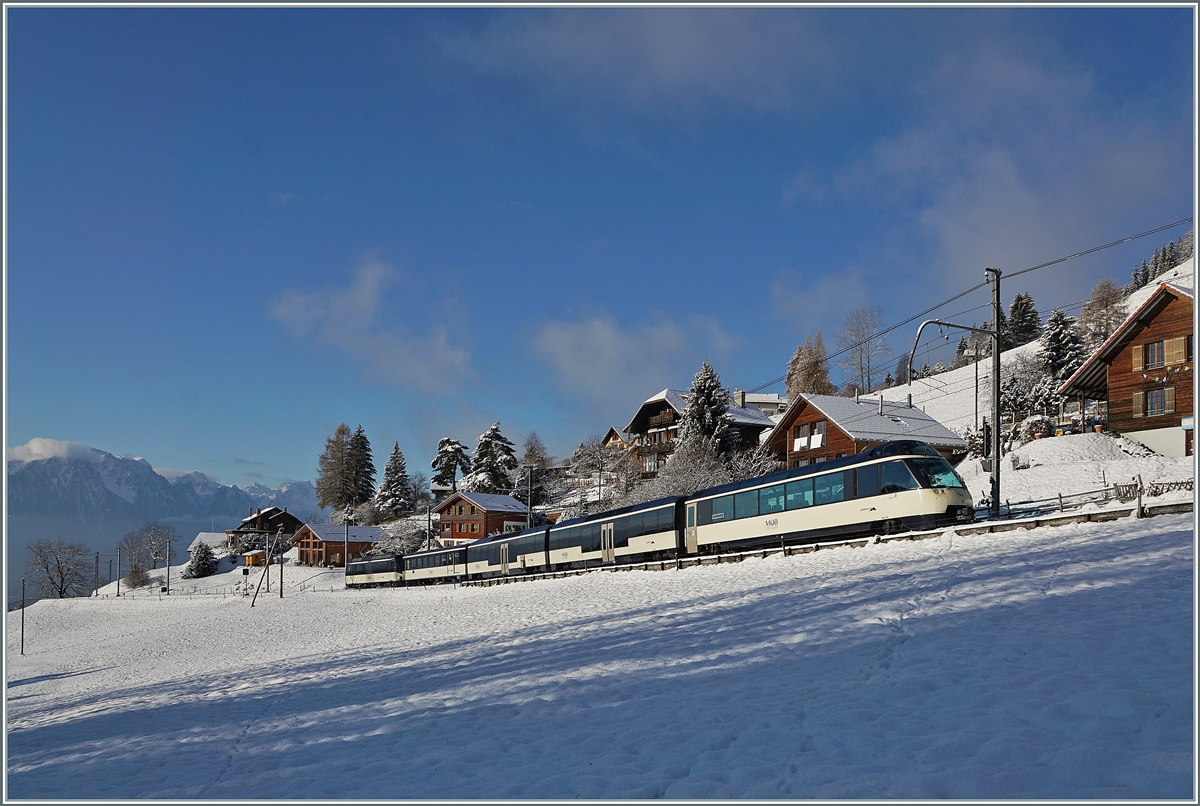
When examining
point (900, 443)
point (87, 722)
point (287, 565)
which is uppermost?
point (900, 443)

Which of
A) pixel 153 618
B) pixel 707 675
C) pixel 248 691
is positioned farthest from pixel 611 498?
pixel 707 675

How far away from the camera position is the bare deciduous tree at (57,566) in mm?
93875

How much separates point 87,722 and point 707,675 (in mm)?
13814

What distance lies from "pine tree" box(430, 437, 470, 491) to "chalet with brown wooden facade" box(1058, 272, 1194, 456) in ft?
269

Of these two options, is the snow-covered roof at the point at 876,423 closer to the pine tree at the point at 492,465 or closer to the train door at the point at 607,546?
the train door at the point at 607,546

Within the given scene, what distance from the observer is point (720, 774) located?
7.07m

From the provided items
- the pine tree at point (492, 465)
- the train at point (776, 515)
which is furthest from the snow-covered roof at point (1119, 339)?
the pine tree at point (492, 465)

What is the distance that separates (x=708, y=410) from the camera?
5912 cm

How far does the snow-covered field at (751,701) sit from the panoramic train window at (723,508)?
782 cm

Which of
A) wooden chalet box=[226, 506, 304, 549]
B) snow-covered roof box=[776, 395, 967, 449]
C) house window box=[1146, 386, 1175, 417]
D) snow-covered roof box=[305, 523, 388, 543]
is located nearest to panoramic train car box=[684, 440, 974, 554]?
house window box=[1146, 386, 1175, 417]

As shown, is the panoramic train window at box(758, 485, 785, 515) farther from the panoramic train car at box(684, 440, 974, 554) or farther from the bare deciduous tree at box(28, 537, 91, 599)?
the bare deciduous tree at box(28, 537, 91, 599)

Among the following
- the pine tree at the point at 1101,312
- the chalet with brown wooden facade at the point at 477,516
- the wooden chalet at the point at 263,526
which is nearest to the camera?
the chalet with brown wooden facade at the point at 477,516

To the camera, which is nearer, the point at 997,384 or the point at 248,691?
the point at 248,691

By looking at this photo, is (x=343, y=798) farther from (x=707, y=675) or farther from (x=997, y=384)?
(x=997, y=384)
